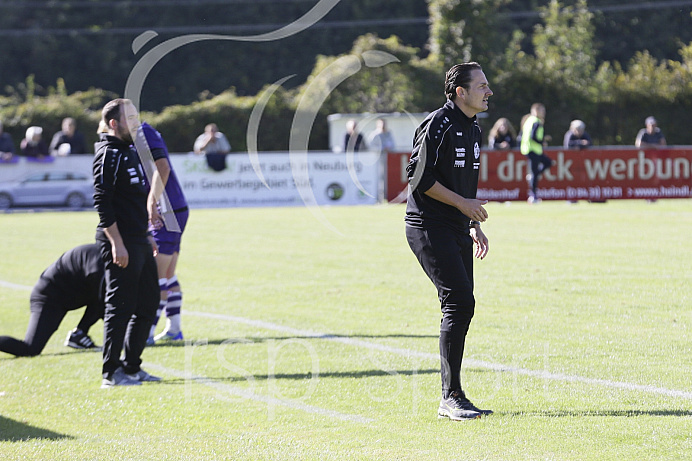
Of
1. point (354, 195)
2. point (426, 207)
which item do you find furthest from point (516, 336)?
point (354, 195)

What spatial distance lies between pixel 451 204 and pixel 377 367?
2.10 meters

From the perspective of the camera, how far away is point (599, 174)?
79.0 feet

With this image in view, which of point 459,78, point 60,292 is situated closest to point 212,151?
point 60,292

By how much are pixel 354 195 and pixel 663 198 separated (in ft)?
24.9

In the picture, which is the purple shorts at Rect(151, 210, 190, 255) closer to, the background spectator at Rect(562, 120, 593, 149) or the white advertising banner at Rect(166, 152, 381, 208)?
the white advertising banner at Rect(166, 152, 381, 208)

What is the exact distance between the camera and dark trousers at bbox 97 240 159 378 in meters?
7.34

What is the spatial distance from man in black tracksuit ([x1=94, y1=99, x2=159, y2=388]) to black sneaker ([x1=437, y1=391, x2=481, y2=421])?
2598mm

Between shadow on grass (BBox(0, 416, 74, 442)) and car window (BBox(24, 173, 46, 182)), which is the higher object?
car window (BBox(24, 173, 46, 182))

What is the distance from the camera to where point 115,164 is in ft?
23.7

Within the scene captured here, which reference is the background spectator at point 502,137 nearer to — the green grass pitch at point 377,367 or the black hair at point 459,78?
the green grass pitch at point 377,367

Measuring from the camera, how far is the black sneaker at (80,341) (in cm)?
909

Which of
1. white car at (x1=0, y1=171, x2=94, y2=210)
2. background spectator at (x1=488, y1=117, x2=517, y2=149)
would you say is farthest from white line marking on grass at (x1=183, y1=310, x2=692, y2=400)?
white car at (x1=0, y1=171, x2=94, y2=210)

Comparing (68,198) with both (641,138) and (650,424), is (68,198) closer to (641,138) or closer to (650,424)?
(641,138)

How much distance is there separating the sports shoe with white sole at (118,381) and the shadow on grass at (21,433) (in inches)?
42.7
